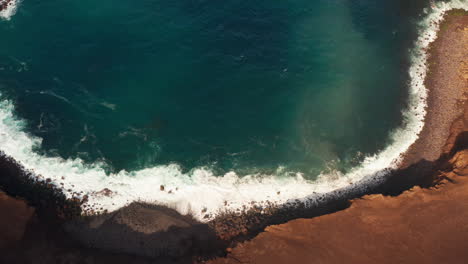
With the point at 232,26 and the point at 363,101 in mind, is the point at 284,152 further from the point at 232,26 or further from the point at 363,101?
the point at 232,26

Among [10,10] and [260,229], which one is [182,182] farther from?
[10,10]

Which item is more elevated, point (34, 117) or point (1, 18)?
point (1, 18)

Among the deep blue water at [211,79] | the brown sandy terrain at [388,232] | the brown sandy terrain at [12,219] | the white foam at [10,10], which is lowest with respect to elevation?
the brown sandy terrain at [388,232]

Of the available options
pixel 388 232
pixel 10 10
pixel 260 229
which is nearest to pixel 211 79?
pixel 260 229

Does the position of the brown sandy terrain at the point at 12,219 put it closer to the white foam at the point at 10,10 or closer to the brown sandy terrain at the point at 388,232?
the brown sandy terrain at the point at 388,232

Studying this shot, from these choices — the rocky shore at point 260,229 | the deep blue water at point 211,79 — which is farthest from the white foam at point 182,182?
the deep blue water at point 211,79

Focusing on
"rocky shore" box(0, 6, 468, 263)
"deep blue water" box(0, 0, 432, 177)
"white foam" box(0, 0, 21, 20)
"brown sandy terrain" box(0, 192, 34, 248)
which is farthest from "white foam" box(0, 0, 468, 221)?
"white foam" box(0, 0, 21, 20)

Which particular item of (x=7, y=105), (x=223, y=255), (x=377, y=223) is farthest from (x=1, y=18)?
(x=377, y=223)
